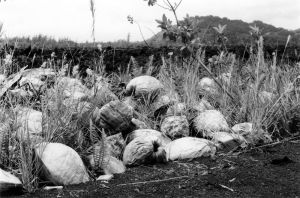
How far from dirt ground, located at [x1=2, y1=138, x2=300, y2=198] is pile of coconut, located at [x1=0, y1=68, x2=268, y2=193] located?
11 centimetres

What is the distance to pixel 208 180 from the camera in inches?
113

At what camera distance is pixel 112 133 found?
3779 millimetres

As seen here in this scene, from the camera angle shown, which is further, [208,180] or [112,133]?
[112,133]

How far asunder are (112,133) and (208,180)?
3.80 feet

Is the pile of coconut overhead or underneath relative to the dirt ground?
overhead

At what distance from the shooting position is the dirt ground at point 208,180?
2719 mm

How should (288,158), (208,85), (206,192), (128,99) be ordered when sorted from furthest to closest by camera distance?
1. (208,85)
2. (128,99)
3. (288,158)
4. (206,192)

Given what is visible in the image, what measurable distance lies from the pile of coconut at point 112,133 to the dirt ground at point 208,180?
0.38 ft

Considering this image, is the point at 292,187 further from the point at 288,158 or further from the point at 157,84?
the point at 157,84

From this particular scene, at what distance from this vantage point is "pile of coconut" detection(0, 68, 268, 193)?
2978 millimetres

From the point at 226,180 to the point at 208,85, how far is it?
235cm

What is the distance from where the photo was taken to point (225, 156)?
11.4 feet

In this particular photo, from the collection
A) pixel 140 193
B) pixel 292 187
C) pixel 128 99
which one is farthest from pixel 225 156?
pixel 128 99

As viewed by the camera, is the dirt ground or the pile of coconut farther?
the pile of coconut
